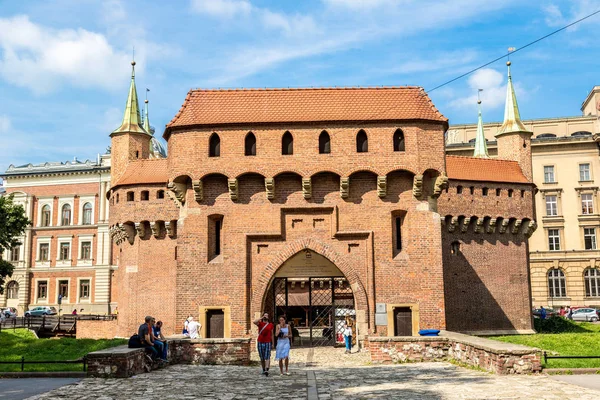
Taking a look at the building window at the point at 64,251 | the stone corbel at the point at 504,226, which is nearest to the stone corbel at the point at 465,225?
the stone corbel at the point at 504,226

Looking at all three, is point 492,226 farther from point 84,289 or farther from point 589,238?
point 84,289

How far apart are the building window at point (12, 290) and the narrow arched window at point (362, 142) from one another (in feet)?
151

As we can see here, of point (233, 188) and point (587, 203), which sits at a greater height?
point (587, 203)

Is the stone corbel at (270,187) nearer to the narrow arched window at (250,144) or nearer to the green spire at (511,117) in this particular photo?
the narrow arched window at (250,144)

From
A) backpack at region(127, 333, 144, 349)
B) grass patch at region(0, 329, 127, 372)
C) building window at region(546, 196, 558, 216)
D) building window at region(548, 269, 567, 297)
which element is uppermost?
building window at region(546, 196, 558, 216)

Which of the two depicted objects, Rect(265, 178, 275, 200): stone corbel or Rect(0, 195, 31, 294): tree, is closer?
Rect(265, 178, 275, 200): stone corbel

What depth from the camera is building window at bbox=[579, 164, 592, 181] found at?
56938mm

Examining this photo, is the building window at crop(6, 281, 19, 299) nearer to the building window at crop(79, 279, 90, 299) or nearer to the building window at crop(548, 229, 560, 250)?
the building window at crop(79, 279, 90, 299)

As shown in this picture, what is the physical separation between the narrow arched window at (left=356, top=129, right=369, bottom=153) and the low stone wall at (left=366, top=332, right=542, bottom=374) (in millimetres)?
6919

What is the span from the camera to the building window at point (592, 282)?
53781 mm

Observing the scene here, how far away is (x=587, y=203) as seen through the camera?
56406mm

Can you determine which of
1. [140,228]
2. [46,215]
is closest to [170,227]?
[140,228]

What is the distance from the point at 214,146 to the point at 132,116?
13.7 metres

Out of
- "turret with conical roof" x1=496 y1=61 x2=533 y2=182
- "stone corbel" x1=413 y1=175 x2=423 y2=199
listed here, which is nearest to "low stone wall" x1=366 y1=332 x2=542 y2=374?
"stone corbel" x1=413 y1=175 x2=423 y2=199
